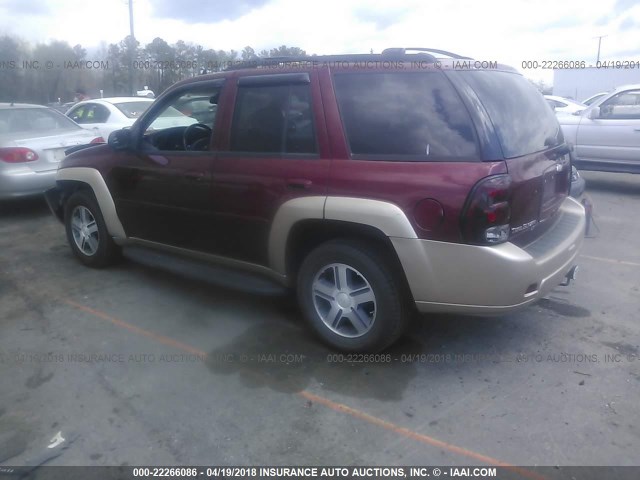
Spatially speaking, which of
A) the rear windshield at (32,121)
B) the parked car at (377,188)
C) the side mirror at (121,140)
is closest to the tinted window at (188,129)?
the parked car at (377,188)

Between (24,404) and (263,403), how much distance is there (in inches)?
54.6

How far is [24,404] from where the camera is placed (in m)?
3.30

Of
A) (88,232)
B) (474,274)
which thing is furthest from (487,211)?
(88,232)

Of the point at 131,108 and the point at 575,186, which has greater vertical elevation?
Result: the point at 131,108

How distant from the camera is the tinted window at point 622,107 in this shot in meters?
9.16

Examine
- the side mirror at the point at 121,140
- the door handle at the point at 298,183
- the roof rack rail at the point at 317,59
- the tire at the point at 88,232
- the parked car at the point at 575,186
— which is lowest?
the tire at the point at 88,232

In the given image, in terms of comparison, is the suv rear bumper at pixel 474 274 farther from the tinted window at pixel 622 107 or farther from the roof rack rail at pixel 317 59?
the tinted window at pixel 622 107

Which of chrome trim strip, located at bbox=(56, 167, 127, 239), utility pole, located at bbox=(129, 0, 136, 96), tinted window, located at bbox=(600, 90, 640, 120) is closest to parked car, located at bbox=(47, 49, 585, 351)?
chrome trim strip, located at bbox=(56, 167, 127, 239)

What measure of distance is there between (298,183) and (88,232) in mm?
2760

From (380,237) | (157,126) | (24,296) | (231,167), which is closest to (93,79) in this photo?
(157,126)

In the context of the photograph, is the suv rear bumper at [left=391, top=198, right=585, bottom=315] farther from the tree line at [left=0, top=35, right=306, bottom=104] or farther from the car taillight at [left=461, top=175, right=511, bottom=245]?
the tree line at [left=0, top=35, right=306, bottom=104]

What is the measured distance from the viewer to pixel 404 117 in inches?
134

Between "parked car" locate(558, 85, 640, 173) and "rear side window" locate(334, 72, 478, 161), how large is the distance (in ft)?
23.0

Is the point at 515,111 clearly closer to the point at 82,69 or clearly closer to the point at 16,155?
the point at 16,155
